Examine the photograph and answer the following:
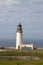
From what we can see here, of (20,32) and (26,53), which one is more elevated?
(20,32)

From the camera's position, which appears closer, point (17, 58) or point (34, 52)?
point (17, 58)

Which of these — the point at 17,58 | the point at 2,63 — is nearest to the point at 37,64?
the point at 2,63

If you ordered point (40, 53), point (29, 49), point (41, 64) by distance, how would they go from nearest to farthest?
point (41, 64), point (40, 53), point (29, 49)

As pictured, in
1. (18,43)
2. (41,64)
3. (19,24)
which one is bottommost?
(41,64)

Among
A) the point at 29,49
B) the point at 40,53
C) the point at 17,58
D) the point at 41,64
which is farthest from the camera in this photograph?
the point at 29,49

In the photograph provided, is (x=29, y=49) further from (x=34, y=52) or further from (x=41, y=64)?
(x=41, y=64)

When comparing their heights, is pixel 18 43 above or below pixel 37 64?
above

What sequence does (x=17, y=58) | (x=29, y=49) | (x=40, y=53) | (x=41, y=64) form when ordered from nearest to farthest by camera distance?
1. (x=41, y=64)
2. (x=17, y=58)
3. (x=40, y=53)
4. (x=29, y=49)

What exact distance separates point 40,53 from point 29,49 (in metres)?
7.13

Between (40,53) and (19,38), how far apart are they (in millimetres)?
9519

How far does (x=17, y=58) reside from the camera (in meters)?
48.6

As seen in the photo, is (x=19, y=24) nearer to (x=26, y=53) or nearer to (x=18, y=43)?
(x=18, y=43)

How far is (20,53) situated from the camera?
56125 mm

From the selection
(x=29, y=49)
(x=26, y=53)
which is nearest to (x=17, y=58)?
(x=26, y=53)
